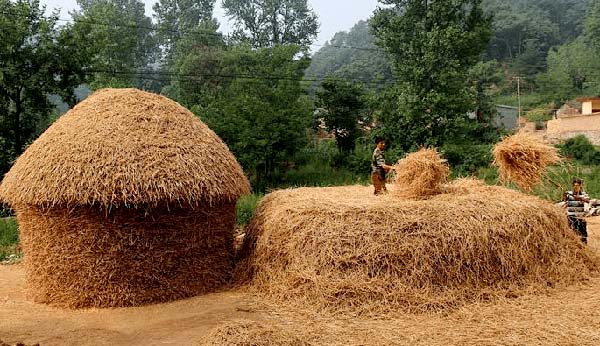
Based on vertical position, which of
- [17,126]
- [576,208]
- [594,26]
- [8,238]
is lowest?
[8,238]

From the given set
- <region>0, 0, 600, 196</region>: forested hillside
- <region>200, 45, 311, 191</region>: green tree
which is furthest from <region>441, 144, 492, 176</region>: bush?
<region>200, 45, 311, 191</region>: green tree

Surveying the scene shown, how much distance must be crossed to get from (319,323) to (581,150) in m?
23.8

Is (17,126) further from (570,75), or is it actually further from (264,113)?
(570,75)

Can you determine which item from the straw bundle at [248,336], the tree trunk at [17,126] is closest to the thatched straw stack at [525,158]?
the straw bundle at [248,336]

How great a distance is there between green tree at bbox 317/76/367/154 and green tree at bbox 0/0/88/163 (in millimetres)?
11951

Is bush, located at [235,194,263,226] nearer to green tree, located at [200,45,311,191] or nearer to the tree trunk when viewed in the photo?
green tree, located at [200,45,311,191]

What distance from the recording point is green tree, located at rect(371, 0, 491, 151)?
24.3m

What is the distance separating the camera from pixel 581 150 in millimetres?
26281

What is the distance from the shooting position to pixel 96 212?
7.48m

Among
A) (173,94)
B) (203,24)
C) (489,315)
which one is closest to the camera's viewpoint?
(489,315)

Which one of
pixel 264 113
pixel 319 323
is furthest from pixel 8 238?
pixel 264 113

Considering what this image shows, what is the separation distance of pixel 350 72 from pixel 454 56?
34432 mm

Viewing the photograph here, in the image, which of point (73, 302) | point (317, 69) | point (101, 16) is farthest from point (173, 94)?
point (317, 69)

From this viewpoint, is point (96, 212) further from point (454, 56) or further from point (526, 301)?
point (454, 56)
